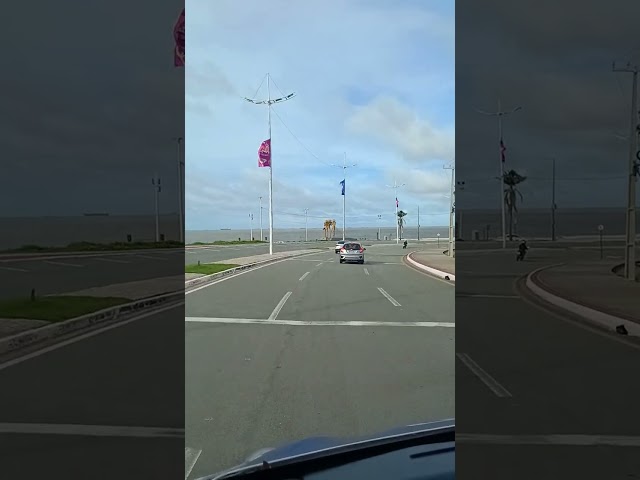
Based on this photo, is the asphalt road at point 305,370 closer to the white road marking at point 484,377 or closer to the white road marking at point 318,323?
the white road marking at point 318,323

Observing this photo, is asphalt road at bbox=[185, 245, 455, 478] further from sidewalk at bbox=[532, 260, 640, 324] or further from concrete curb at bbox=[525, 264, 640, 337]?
sidewalk at bbox=[532, 260, 640, 324]

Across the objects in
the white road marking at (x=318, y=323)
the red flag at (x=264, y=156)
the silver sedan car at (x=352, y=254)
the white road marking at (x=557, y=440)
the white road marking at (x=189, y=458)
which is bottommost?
the white road marking at (x=318, y=323)

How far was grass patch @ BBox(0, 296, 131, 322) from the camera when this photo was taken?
38.4 feet

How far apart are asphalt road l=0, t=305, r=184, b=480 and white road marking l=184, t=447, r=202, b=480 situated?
0.05 meters

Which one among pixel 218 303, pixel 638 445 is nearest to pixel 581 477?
pixel 638 445

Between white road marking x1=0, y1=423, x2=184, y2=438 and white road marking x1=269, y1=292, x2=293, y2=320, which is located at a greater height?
white road marking x1=0, y1=423, x2=184, y2=438

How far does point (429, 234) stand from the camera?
143m

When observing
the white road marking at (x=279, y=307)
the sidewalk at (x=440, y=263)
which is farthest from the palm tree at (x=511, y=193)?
the white road marking at (x=279, y=307)

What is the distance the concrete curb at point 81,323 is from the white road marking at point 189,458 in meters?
5.71

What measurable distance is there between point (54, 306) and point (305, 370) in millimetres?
7979

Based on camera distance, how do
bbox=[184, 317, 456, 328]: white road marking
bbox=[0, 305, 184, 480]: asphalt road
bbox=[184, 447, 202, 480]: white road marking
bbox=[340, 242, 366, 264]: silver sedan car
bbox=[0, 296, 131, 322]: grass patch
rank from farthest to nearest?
1. bbox=[340, 242, 366, 264]: silver sedan car
2. bbox=[0, 296, 131, 322]: grass patch
3. bbox=[184, 317, 456, 328]: white road marking
4. bbox=[0, 305, 184, 480]: asphalt road
5. bbox=[184, 447, 202, 480]: white road marking

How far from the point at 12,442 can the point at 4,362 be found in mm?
3695

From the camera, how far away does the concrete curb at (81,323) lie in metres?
9.29

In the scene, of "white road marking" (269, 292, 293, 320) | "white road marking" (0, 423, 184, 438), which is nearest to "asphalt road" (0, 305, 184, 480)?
"white road marking" (0, 423, 184, 438)
